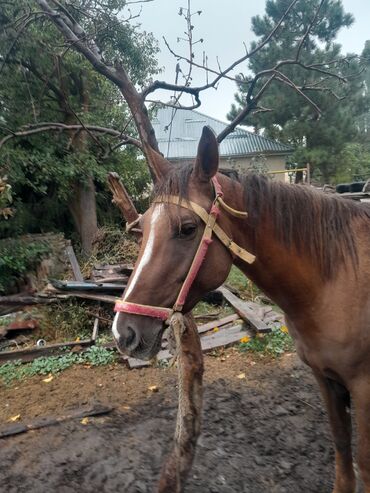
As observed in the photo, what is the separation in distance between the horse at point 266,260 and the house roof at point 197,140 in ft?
65.8

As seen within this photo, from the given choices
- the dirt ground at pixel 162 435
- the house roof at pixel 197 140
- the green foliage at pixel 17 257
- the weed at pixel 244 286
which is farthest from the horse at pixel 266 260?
the house roof at pixel 197 140

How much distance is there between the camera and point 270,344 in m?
4.60

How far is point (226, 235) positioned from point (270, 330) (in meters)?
3.48

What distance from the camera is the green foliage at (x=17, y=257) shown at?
22.3 ft

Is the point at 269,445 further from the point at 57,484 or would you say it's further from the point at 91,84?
the point at 91,84

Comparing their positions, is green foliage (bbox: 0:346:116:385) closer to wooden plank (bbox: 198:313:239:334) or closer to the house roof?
wooden plank (bbox: 198:313:239:334)

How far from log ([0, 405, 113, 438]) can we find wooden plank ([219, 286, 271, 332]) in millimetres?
2263

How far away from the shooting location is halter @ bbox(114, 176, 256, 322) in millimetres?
1505

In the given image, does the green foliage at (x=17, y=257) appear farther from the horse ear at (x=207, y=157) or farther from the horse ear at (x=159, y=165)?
the horse ear at (x=207, y=157)

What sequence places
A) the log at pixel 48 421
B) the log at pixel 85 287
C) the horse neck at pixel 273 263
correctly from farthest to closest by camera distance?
the log at pixel 85 287
the log at pixel 48 421
the horse neck at pixel 273 263

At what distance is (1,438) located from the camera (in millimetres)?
3062

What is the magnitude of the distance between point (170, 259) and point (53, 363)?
3638 mm

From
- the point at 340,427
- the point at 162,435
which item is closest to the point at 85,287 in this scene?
the point at 162,435

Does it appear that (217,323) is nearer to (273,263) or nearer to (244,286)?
(244,286)
